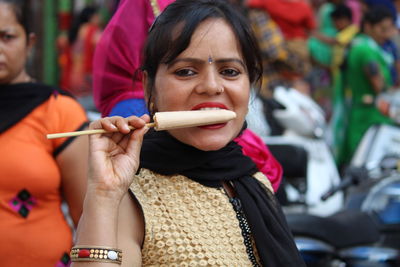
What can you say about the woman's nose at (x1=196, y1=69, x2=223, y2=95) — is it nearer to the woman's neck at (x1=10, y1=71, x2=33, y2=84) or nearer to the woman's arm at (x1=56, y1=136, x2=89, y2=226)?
the woman's arm at (x1=56, y1=136, x2=89, y2=226)

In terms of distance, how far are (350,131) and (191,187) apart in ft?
23.6

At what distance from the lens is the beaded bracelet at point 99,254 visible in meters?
1.99

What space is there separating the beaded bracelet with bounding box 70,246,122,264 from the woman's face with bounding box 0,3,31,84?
152cm

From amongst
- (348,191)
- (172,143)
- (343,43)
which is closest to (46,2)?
(343,43)

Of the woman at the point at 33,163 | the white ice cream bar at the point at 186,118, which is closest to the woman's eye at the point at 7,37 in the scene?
the woman at the point at 33,163

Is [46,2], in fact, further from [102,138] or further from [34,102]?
[102,138]

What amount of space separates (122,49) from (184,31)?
37.2 inches

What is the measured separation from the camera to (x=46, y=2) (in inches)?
493

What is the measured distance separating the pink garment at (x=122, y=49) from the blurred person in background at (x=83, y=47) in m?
7.79

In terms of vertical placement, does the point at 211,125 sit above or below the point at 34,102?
above

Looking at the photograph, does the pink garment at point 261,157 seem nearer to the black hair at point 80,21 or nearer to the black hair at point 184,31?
the black hair at point 184,31

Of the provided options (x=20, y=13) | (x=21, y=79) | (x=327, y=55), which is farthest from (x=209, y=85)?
(x=327, y=55)

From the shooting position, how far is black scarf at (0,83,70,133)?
127 inches

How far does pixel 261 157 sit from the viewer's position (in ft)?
9.67
